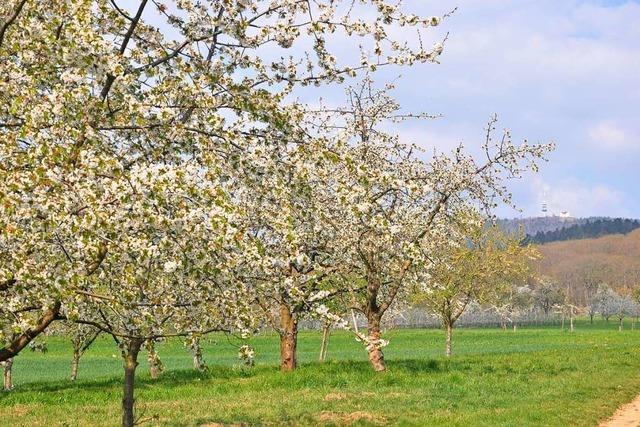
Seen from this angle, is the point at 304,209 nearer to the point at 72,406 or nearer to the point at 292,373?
the point at 72,406

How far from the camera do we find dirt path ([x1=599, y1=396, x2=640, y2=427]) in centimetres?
1681

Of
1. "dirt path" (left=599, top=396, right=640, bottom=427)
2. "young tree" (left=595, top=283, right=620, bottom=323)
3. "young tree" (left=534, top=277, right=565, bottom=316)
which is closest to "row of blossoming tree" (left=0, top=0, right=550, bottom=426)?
"dirt path" (left=599, top=396, right=640, bottom=427)

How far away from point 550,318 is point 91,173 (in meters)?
176

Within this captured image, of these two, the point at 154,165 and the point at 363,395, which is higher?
the point at 154,165

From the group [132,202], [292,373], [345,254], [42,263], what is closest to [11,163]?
[42,263]

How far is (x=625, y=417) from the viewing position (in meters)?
17.8

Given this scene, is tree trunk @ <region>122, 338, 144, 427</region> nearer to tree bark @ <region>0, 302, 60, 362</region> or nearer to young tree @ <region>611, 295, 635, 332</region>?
tree bark @ <region>0, 302, 60, 362</region>

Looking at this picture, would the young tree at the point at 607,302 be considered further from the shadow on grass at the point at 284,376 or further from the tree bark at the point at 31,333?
the tree bark at the point at 31,333

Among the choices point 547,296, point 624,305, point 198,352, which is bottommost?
point 624,305

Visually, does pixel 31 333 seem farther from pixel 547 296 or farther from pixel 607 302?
pixel 607 302

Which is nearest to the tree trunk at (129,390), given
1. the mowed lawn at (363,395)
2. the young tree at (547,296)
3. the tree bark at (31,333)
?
the mowed lawn at (363,395)

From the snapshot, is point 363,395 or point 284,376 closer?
point 363,395

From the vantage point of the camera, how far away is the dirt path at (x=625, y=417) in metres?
16.8

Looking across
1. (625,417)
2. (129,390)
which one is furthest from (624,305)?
(129,390)
